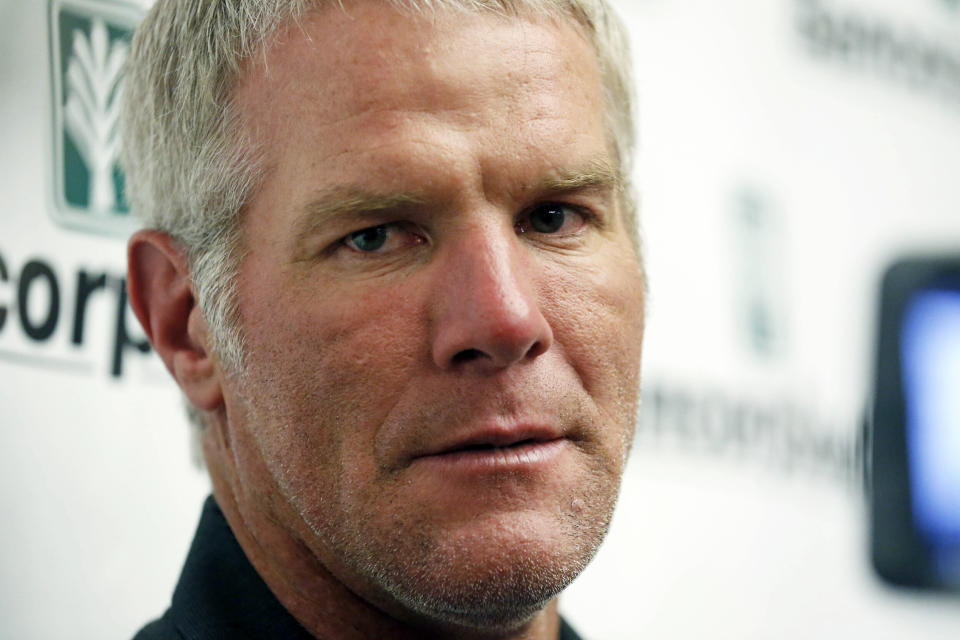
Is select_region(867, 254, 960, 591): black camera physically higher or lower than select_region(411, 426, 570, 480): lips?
lower

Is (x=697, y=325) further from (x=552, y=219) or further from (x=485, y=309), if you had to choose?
(x=485, y=309)

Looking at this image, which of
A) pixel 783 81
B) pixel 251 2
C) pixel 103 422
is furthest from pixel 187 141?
pixel 783 81

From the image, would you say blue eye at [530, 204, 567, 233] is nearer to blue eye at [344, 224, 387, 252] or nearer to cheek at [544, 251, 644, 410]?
cheek at [544, 251, 644, 410]

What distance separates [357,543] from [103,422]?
0.58m

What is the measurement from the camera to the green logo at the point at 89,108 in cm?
152

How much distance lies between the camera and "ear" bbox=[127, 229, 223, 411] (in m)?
1.24

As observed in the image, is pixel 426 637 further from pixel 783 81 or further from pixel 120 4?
pixel 783 81

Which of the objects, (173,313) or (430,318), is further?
(173,313)

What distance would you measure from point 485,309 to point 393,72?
0.26 meters

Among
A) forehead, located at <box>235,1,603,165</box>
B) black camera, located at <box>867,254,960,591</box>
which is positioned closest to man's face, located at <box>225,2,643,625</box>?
forehead, located at <box>235,1,603,165</box>

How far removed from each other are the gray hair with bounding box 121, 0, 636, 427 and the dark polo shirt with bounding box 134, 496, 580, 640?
0.19 meters

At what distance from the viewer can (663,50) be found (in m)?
2.15

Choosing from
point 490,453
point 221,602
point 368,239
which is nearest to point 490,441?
point 490,453

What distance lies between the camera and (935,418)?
8.07ft
